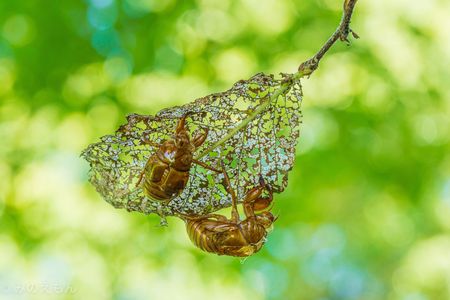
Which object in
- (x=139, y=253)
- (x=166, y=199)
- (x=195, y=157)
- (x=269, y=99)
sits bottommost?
(x=166, y=199)

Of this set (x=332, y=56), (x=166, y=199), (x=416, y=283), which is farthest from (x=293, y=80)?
(x=416, y=283)

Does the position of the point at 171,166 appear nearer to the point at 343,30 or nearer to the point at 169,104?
the point at 343,30

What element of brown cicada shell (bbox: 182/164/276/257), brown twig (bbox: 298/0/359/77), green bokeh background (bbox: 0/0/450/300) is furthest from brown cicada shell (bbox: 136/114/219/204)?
green bokeh background (bbox: 0/0/450/300)

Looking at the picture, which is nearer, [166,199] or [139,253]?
[166,199]

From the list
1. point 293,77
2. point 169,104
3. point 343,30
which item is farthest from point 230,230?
point 169,104

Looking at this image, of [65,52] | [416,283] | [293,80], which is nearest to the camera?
[293,80]

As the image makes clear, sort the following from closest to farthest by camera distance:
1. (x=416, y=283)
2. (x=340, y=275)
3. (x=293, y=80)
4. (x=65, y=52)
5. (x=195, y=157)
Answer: (x=293, y=80), (x=195, y=157), (x=65, y=52), (x=416, y=283), (x=340, y=275)

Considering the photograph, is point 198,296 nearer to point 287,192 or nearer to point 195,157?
point 287,192
